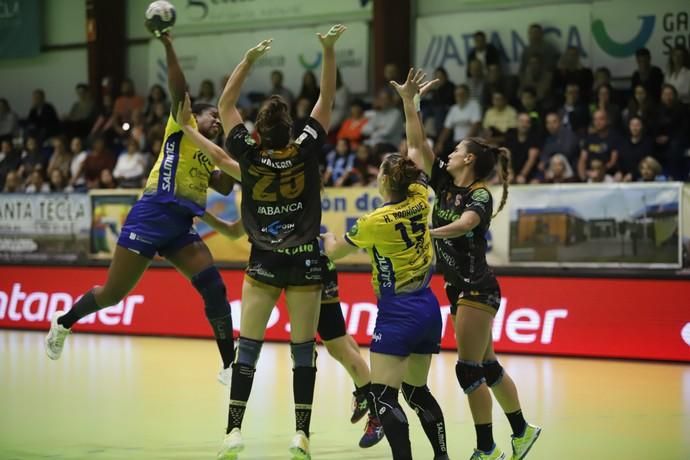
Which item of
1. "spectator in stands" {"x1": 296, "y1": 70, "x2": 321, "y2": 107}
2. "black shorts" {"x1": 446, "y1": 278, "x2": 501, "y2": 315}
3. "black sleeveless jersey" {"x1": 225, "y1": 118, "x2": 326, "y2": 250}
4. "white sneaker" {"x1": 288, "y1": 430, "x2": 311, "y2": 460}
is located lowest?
"white sneaker" {"x1": 288, "y1": 430, "x2": 311, "y2": 460}

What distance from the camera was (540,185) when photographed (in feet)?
40.3

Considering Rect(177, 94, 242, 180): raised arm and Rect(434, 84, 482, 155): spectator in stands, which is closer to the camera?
Rect(177, 94, 242, 180): raised arm

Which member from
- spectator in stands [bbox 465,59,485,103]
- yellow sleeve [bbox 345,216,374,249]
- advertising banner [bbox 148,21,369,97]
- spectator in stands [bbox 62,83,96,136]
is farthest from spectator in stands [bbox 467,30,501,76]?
yellow sleeve [bbox 345,216,374,249]

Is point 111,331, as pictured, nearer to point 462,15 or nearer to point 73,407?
point 73,407

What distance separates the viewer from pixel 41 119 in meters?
20.3

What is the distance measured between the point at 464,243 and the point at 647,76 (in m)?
9.33

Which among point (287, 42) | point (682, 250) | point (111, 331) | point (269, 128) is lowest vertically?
point (111, 331)

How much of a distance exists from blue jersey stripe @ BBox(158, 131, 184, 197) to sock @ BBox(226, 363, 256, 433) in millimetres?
2122

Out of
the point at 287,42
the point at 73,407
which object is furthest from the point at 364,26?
Result: the point at 73,407

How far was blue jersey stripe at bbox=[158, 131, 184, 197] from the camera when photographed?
315 inches

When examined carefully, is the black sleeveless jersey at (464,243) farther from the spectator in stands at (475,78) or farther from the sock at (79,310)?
the spectator in stands at (475,78)

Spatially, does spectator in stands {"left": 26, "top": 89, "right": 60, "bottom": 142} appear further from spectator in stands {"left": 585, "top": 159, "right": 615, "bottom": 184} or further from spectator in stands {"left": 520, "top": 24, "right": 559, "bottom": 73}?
spectator in stands {"left": 585, "top": 159, "right": 615, "bottom": 184}

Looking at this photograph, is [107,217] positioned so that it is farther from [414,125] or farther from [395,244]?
[395,244]

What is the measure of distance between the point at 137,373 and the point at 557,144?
6500 mm
